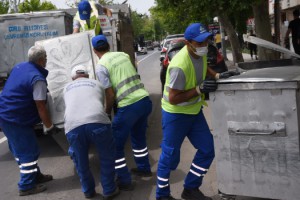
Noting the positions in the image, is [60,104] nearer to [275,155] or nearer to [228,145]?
[228,145]

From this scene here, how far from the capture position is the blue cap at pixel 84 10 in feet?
22.1

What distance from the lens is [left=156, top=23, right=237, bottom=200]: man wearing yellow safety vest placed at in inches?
158

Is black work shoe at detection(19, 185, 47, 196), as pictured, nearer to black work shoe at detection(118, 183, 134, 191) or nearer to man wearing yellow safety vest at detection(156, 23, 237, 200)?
black work shoe at detection(118, 183, 134, 191)

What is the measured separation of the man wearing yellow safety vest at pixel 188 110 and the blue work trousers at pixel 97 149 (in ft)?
2.14

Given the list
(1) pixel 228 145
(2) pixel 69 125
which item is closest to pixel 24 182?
(2) pixel 69 125

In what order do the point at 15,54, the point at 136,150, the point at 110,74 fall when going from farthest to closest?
1. the point at 15,54
2. the point at 136,150
3. the point at 110,74

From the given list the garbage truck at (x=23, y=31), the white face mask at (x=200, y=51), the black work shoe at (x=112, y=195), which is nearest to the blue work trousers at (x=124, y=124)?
the black work shoe at (x=112, y=195)

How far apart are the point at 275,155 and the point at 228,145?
441 mm

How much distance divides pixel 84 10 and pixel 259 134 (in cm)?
406

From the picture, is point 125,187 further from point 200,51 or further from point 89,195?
point 200,51

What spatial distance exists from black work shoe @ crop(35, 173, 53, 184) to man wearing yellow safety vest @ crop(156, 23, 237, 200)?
1928 mm

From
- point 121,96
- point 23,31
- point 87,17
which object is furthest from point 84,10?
point 121,96

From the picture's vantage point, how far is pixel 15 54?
8.52m

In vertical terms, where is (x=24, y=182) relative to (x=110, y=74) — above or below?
below
